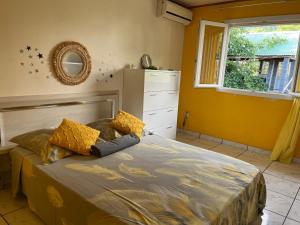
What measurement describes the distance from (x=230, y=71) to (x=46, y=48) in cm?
305

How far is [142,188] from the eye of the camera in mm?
1628

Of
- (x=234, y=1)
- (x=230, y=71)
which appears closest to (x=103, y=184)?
(x=230, y=71)

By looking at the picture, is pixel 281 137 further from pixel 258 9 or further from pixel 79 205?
pixel 79 205

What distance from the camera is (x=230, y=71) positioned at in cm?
414

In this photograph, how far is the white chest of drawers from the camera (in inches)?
128

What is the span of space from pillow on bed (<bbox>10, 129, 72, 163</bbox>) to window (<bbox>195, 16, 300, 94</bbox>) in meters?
2.61

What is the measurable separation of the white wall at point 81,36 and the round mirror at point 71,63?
7 cm

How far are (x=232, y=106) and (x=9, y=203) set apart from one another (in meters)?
3.42

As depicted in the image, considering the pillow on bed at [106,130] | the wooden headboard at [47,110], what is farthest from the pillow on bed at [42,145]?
the pillow on bed at [106,130]

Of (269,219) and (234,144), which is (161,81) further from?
(269,219)

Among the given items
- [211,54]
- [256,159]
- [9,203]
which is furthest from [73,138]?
[211,54]

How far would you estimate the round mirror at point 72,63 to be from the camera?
269 centimetres

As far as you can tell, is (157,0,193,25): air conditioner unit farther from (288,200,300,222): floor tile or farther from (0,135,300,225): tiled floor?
(288,200,300,222): floor tile

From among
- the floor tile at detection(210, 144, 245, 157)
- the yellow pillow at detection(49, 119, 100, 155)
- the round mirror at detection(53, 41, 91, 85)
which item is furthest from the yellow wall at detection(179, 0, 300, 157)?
the yellow pillow at detection(49, 119, 100, 155)
